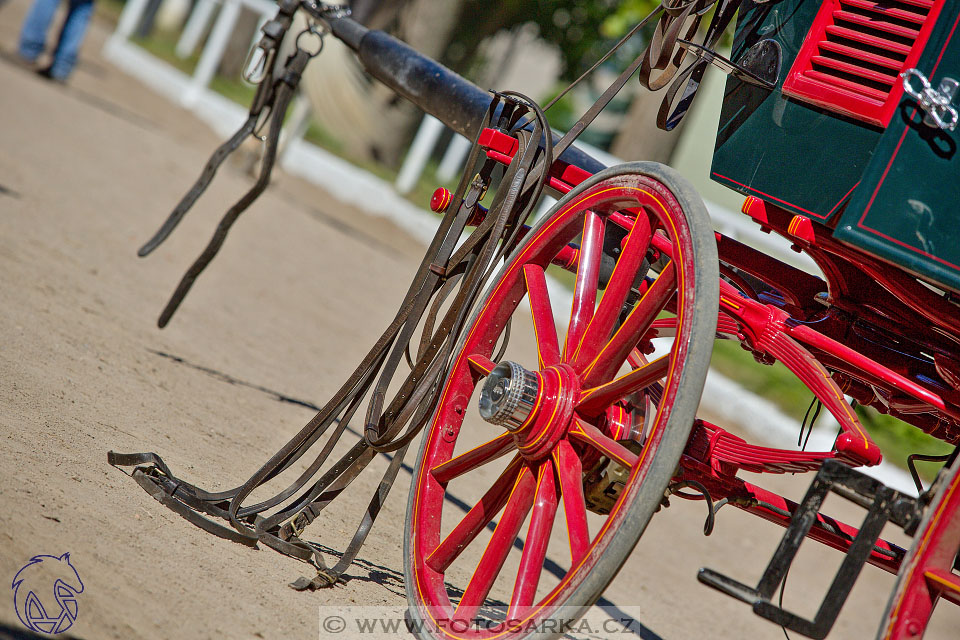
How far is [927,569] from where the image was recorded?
1586 millimetres

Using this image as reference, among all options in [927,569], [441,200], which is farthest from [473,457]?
[927,569]

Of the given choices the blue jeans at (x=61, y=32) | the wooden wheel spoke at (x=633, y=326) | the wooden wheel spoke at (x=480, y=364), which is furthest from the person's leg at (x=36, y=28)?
the wooden wheel spoke at (x=633, y=326)

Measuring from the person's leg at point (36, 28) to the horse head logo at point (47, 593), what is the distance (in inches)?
343

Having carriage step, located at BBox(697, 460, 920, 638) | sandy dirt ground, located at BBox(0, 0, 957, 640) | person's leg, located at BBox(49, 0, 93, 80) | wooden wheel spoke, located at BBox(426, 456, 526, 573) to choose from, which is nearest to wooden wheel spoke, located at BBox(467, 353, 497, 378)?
wooden wheel spoke, located at BBox(426, 456, 526, 573)

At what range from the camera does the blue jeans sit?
29.7 feet

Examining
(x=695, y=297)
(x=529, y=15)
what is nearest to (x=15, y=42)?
(x=529, y=15)

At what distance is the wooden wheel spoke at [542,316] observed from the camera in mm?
2227

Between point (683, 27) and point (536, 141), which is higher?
point (683, 27)

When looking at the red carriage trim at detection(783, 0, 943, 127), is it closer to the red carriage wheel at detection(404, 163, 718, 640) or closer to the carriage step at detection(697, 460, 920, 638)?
the red carriage wheel at detection(404, 163, 718, 640)

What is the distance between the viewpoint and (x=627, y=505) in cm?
167

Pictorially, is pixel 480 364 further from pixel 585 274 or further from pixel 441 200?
pixel 441 200

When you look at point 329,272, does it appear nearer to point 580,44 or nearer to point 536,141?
point 536,141

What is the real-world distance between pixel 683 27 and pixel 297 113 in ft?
27.0

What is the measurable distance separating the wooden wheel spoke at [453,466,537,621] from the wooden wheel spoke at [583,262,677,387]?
28cm
